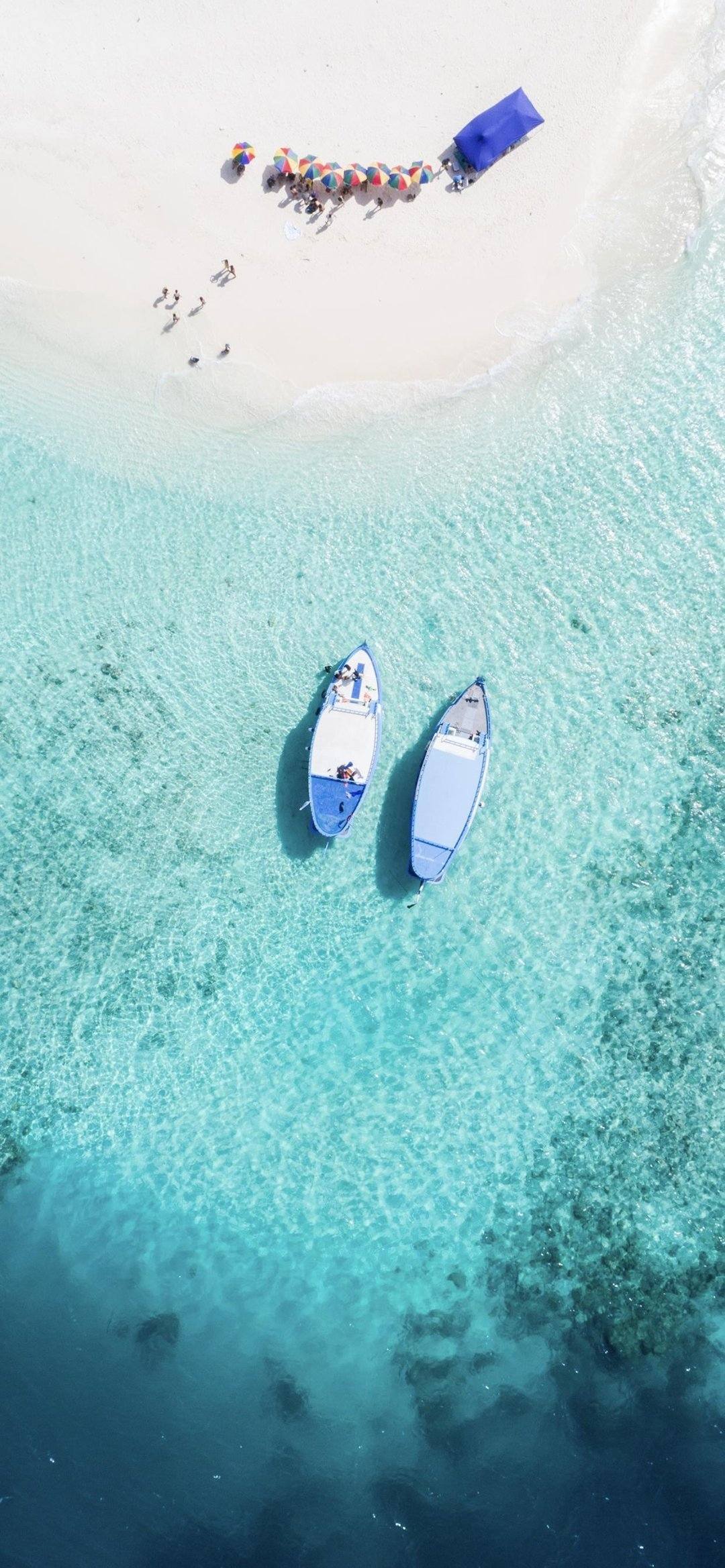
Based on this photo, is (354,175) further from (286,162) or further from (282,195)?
(282,195)

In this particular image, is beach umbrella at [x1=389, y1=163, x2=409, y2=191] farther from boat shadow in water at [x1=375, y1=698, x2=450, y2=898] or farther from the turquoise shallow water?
boat shadow in water at [x1=375, y1=698, x2=450, y2=898]

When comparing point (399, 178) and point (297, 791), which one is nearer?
point (399, 178)

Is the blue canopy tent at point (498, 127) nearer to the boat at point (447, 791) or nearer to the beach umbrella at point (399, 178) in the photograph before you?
the beach umbrella at point (399, 178)

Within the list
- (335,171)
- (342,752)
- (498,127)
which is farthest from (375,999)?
(498,127)

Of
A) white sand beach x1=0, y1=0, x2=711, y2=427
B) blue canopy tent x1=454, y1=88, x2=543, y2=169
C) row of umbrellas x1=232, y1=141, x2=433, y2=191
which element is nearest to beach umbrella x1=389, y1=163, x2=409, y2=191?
row of umbrellas x1=232, y1=141, x2=433, y2=191

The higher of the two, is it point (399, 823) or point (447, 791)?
point (447, 791)

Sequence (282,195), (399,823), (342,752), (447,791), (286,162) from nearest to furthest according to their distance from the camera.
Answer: (447,791) → (342,752) → (286,162) → (399,823) → (282,195)

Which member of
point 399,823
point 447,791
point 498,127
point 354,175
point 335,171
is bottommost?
point 399,823

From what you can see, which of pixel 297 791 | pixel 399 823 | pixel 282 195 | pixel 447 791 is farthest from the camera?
pixel 282 195
